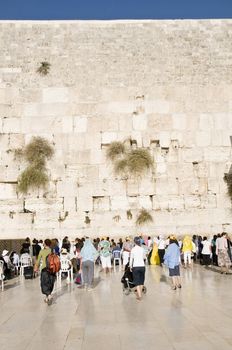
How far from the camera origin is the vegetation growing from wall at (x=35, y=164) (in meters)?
17.8

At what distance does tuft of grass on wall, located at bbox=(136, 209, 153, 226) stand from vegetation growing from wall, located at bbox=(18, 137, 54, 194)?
3.52 m

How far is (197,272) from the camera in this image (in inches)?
520

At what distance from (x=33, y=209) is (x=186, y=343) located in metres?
13.0

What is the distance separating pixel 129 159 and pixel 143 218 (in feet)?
7.18

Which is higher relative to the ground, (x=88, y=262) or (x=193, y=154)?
(x=193, y=154)

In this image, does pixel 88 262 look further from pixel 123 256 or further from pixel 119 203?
pixel 119 203

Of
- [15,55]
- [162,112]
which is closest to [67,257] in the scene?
[162,112]

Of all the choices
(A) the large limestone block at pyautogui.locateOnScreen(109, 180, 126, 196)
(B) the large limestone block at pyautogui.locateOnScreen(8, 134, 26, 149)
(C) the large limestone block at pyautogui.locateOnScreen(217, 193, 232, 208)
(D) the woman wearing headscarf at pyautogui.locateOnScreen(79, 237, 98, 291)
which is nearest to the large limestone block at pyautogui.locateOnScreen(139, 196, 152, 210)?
(A) the large limestone block at pyautogui.locateOnScreen(109, 180, 126, 196)

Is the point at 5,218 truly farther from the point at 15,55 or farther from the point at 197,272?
the point at 197,272

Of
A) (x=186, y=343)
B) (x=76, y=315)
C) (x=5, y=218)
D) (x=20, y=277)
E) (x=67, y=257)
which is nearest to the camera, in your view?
(x=186, y=343)

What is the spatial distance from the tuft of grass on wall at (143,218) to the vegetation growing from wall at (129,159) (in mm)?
1419

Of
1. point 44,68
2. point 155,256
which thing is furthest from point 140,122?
point 155,256

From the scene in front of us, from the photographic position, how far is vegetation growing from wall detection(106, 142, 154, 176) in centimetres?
1803

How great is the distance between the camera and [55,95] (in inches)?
731
